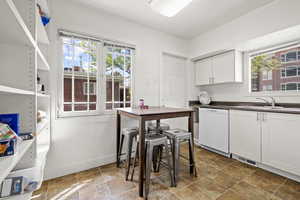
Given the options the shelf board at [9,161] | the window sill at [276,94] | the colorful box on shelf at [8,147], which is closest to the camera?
the shelf board at [9,161]

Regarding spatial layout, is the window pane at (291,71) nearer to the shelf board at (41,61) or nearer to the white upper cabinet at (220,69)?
the white upper cabinet at (220,69)

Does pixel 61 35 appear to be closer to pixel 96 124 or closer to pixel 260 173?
pixel 96 124

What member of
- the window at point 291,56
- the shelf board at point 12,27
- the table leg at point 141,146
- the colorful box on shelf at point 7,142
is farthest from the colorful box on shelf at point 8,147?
the window at point 291,56

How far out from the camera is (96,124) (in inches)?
87.8

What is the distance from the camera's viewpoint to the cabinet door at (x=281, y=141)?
5.82 ft

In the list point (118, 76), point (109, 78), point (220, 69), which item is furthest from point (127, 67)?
point (220, 69)

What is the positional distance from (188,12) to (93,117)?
2.44 metres

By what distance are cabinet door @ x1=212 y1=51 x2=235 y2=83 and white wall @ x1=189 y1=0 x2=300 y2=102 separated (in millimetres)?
224

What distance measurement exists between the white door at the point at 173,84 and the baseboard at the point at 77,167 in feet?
5.00

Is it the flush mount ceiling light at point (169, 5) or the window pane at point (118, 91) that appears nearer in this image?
the flush mount ceiling light at point (169, 5)

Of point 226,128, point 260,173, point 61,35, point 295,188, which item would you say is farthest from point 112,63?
point 295,188

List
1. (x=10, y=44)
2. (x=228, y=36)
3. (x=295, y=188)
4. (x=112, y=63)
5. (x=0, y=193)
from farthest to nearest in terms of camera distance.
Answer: (x=228, y=36)
(x=112, y=63)
(x=295, y=188)
(x=10, y=44)
(x=0, y=193)

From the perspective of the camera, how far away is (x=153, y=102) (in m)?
2.86

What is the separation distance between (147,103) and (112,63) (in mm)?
1032
